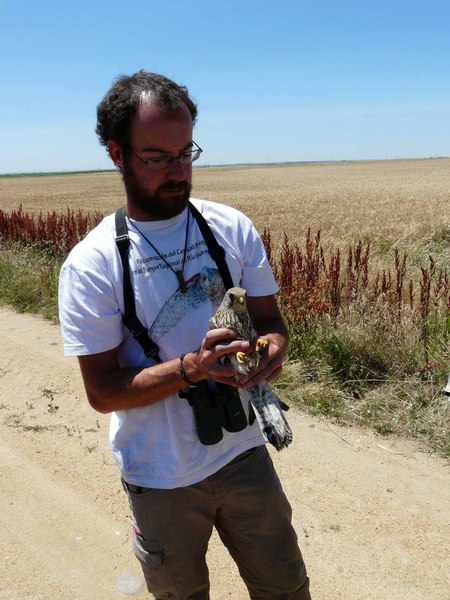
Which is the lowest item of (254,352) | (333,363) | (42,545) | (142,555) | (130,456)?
(42,545)

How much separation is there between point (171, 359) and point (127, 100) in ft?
3.12

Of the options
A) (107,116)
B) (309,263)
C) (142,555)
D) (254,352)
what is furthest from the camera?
(309,263)

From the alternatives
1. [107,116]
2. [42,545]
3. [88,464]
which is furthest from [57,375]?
[107,116]

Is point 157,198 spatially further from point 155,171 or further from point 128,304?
point 128,304

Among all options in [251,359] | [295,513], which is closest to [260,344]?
[251,359]

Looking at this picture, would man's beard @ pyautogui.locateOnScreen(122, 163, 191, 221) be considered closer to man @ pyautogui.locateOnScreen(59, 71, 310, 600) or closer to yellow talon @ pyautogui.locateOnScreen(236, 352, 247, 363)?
man @ pyautogui.locateOnScreen(59, 71, 310, 600)

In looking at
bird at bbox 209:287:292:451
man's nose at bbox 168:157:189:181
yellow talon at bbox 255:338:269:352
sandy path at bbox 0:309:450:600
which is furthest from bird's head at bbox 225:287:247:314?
sandy path at bbox 0:309:450:600

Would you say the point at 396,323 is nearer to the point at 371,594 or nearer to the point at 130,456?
the point at 371,594

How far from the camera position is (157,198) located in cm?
211

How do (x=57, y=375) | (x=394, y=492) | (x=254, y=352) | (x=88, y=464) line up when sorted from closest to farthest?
(x=254, y=352), (x=394, y=492), (x=88, y=464), (x=57, y=375)

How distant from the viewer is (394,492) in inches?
149

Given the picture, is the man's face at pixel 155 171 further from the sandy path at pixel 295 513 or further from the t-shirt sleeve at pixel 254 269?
the sandy path at pixel 295 513

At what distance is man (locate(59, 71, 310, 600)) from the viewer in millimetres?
2035

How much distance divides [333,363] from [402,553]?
2.29 metres
